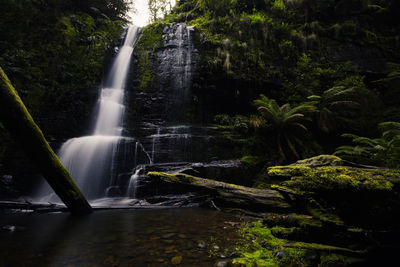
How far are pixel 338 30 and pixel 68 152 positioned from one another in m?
15.4

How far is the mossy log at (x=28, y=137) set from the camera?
11.5ft

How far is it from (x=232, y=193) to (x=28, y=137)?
14.0ft

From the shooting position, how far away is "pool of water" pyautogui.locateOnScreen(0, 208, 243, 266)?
2111mm

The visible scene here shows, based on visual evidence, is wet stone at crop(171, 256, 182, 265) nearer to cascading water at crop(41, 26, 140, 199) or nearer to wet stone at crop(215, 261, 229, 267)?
wet stone at crop(215, 261, 229, 267)

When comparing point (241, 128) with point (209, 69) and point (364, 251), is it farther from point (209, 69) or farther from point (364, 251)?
point (364, 251)

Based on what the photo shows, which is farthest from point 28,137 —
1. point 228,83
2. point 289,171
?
point 228,83

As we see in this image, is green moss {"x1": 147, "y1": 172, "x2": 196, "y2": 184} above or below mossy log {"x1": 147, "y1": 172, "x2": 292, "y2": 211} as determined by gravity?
above

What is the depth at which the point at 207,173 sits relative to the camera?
6191mm

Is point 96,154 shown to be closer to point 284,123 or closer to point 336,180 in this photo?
point 336,180

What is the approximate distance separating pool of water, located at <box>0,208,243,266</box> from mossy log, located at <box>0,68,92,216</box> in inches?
30.2

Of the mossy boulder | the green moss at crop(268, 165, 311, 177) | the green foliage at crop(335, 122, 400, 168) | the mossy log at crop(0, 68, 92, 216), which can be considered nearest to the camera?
the mossy boulder

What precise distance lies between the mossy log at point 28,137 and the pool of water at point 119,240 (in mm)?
768

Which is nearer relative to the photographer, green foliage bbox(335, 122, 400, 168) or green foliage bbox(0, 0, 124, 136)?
green foliage bbox(335, 122, 400, 168)

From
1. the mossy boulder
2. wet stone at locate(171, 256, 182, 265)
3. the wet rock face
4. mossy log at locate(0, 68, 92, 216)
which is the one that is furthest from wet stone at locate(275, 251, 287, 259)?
the wet rock face
